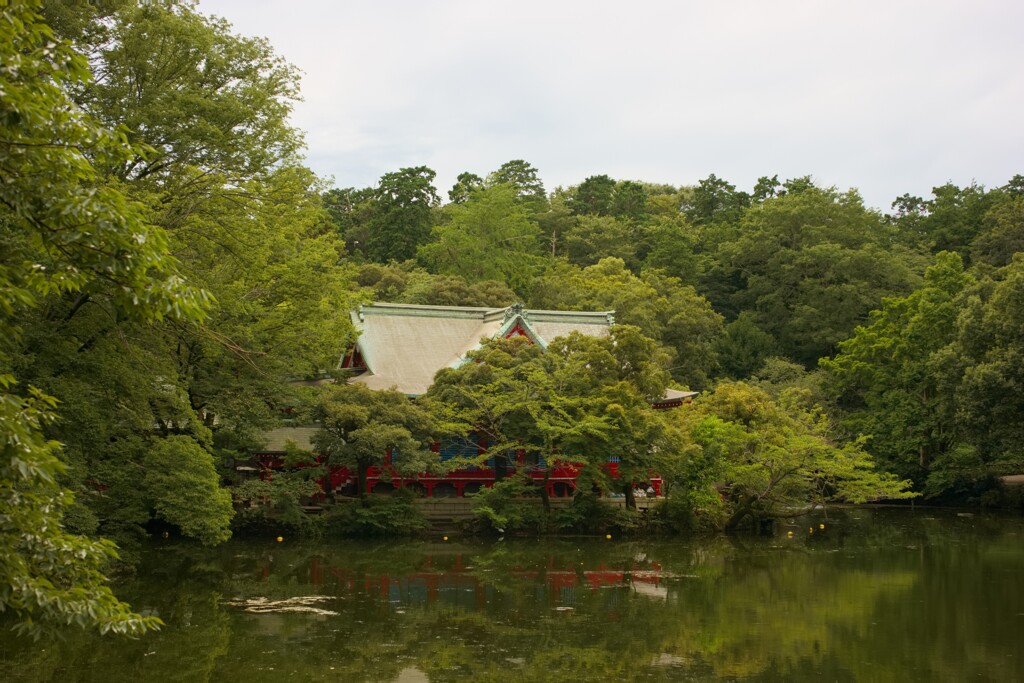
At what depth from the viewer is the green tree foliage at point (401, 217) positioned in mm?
47562

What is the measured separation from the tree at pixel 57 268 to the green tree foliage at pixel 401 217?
137 ft

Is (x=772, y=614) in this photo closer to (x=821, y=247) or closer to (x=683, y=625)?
(x=683, y=625)

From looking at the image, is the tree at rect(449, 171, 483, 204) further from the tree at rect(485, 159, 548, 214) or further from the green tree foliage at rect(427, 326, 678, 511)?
the green tree foliage at rect(427, 326, 678, 511)

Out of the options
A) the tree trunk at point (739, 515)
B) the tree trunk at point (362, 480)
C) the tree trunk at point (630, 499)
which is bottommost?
the tree trunk at point (739, 515)

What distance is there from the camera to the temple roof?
2780 centimetres

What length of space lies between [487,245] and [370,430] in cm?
2063

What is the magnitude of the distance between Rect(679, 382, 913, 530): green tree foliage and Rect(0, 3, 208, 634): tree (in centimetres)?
1923

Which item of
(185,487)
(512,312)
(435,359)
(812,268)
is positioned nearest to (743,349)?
(812,268)

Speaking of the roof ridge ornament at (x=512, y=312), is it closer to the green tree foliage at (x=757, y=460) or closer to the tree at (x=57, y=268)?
the green tree foliage at (x=757, y=460)

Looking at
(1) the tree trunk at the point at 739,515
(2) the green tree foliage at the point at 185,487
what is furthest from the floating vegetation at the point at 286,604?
(1) the tree trunk at the point at 739,515

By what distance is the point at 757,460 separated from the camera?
2420 cm

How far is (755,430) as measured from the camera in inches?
981

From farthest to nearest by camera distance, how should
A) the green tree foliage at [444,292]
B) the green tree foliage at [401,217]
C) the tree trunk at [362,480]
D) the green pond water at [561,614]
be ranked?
the green tree foliage at [401,217], the green tree foliage at [444,292], the tree trunk at [362,480], the green pond water at [561,614]

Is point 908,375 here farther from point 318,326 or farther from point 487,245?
point 318,326
